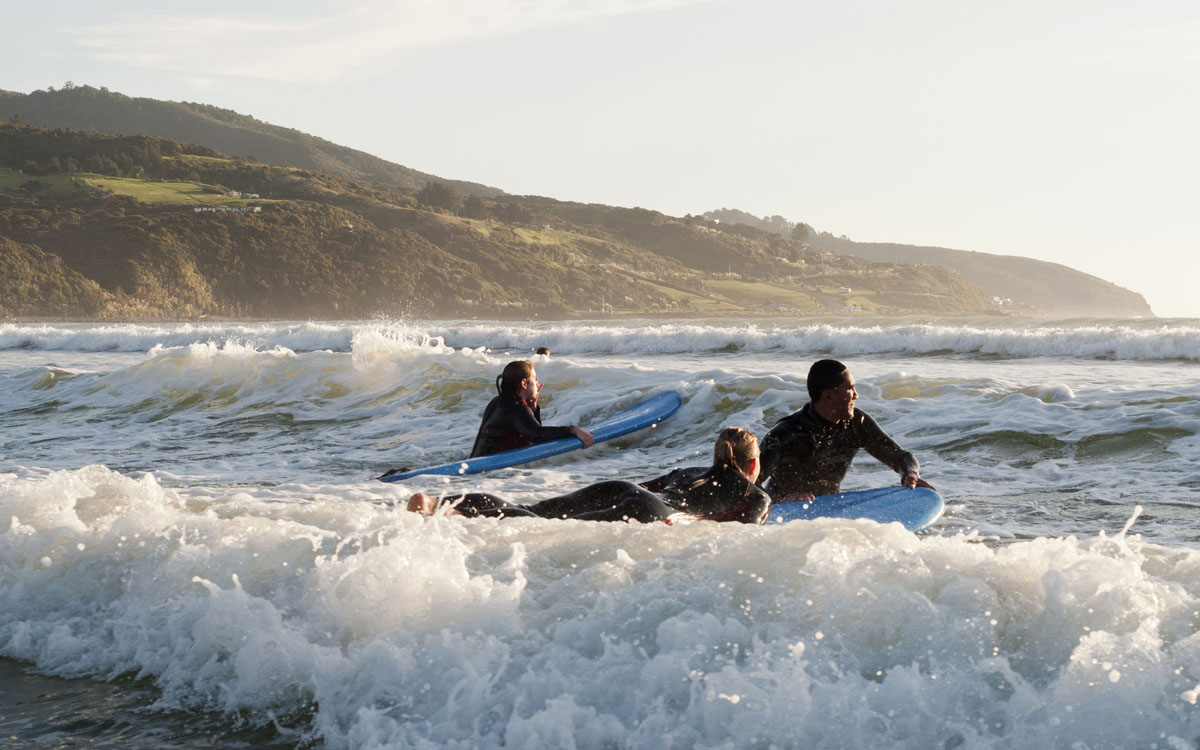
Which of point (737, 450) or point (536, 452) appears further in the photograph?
point (536, 452)

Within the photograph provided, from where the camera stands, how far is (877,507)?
584cm

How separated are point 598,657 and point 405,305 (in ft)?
276

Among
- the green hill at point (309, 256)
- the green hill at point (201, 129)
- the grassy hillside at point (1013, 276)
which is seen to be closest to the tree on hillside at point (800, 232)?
the grassy hillside at point (1013, 276)

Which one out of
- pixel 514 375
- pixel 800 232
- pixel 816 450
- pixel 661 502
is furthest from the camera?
pixel 800 232

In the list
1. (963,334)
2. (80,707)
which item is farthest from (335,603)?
(963,334)

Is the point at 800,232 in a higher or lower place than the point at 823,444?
higher

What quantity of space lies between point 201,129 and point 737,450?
18787cm

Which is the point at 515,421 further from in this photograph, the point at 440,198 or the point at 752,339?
the point at 440,198

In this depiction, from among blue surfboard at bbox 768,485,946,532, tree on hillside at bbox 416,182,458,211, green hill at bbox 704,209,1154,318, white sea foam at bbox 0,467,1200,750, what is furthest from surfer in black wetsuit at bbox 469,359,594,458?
green hill at bbox 704,209,1154,318

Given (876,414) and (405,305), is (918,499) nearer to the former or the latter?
(876,414)

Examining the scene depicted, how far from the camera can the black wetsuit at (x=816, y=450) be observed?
5973mm

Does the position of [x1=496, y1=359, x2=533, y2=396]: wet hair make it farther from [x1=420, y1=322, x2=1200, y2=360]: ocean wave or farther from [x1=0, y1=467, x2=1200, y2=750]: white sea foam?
[x1=420, y1=322, x2=1200, y2=360]: ocean wave

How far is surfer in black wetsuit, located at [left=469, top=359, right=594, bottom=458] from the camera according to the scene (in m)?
8.09

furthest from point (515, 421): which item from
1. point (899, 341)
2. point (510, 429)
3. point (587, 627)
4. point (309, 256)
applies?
point (309, 256)
